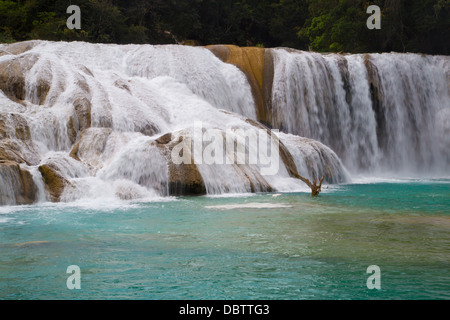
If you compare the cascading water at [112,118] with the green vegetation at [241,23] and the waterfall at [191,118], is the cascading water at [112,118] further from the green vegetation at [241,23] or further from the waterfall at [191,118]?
the green vegetation at [241,23]

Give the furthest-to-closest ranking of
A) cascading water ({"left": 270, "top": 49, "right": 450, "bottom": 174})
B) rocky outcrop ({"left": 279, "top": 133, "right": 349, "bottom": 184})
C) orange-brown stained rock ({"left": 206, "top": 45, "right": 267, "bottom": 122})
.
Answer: cascading water ({"left": 270, "top": 49, "right": 450, "bottom": 174}) < orange-brown stained rock ({"left": 206, "top": 45, "right": 267, "bottom": 122}) < rocky outcrop ({"left": 279, "top": 133, "right": 349, "bottom": 184})

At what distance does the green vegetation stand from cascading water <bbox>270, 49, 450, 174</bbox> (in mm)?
7670

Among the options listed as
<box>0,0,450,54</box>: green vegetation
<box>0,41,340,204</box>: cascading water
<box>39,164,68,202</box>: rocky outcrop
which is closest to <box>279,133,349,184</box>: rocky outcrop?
<box>0,41,340,204</box>: cascading water

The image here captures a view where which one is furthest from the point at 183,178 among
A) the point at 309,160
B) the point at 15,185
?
the point at 309,160

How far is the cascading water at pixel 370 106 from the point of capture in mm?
25547

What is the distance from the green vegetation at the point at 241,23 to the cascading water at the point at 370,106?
302 inches

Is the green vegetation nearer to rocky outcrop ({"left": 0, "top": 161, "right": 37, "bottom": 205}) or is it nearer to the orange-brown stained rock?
the orange-brown stained rock

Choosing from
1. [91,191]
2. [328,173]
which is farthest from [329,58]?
[91,191]

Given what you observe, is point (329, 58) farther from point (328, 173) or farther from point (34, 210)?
point (34, 210)

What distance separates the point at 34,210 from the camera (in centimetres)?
1275

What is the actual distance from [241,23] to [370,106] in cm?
2228

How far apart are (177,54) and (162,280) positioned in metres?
19.7

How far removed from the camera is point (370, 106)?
86.7 ft

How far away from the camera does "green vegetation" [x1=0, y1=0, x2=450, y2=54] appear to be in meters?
33.7
